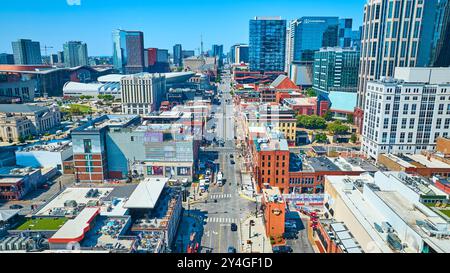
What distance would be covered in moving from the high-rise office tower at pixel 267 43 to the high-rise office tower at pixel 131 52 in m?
34.0

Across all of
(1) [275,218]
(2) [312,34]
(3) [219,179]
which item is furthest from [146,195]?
(2) [312,34]

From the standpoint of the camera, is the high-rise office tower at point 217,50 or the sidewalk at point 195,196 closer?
the sidewalk at point 195,196

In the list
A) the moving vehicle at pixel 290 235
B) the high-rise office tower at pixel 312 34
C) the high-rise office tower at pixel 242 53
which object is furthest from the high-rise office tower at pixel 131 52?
the moving vehicle at pixel 290 235

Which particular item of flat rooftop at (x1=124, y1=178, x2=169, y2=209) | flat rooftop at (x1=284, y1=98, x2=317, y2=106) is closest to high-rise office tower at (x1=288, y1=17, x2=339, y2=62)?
flat rooftop at (x1=284, y1=98, x2=317, y2=106)

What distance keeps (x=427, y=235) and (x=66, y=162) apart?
2945cm

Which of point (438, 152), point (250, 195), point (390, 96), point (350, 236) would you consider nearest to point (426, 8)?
point (390, 96)

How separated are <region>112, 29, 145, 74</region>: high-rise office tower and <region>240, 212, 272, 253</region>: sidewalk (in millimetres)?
84711

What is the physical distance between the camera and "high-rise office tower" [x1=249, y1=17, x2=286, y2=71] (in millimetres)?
92625

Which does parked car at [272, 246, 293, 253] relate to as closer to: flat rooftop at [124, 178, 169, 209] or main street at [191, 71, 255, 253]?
main street at [191, 71, 255, 253]

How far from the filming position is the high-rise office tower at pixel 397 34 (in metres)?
37.6

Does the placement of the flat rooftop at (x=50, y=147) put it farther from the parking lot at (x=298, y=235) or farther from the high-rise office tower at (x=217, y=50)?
the high-rise office tower at (x=217, y=50)

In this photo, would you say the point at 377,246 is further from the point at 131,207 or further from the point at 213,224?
the point at 131,207

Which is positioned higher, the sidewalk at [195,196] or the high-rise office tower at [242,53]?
the high-rise office tower at [242,53]

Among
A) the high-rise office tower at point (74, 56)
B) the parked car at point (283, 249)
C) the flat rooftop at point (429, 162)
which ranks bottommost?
the parked car at point (283, 249)
